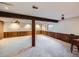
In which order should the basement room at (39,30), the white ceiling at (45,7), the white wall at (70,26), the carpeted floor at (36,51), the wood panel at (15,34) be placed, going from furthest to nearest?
the wood panel at (15,34)
the white wall at (70,26)
the carpeted floor at (36,51)
the basement room at (39,30)
the white ceiling at (45,7)

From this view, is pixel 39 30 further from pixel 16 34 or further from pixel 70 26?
pixel 70 26

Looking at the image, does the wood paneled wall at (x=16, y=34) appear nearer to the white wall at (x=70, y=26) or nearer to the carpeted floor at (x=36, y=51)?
the carpeted floor at (x=36, y=51)

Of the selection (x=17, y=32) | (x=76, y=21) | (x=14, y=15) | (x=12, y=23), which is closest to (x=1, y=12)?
(x=14, y=15)

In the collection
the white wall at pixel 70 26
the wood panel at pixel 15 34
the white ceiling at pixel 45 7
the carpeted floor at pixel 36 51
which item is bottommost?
the carpeted floor at pixel 36 51

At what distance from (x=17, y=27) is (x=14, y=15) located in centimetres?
675

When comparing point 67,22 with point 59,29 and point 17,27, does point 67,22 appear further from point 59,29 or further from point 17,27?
point 17,27

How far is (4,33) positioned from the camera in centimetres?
1043

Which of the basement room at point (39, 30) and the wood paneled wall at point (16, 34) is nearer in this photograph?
the basement room at point (39, 30)

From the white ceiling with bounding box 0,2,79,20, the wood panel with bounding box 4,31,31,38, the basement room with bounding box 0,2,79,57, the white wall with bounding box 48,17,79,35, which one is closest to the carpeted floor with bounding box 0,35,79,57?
the basement room with bounding box 0,2,79,57

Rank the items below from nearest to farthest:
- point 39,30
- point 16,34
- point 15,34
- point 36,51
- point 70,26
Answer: point 36,51 → point 70,26 → point 15,34 → point 16,34 → point 39,30

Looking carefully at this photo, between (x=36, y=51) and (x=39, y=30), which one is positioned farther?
(x=39, y=30)

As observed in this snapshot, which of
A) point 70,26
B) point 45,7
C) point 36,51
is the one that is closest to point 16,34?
point 70,26

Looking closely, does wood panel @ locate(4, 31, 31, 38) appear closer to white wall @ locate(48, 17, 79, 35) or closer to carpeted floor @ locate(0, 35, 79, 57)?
carpeted floor @ locate(0, 35, 79, 57)

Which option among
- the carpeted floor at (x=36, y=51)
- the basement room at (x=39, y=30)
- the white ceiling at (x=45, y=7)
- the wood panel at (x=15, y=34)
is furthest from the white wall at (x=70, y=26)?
the wood panel at (x=15, y=34)
